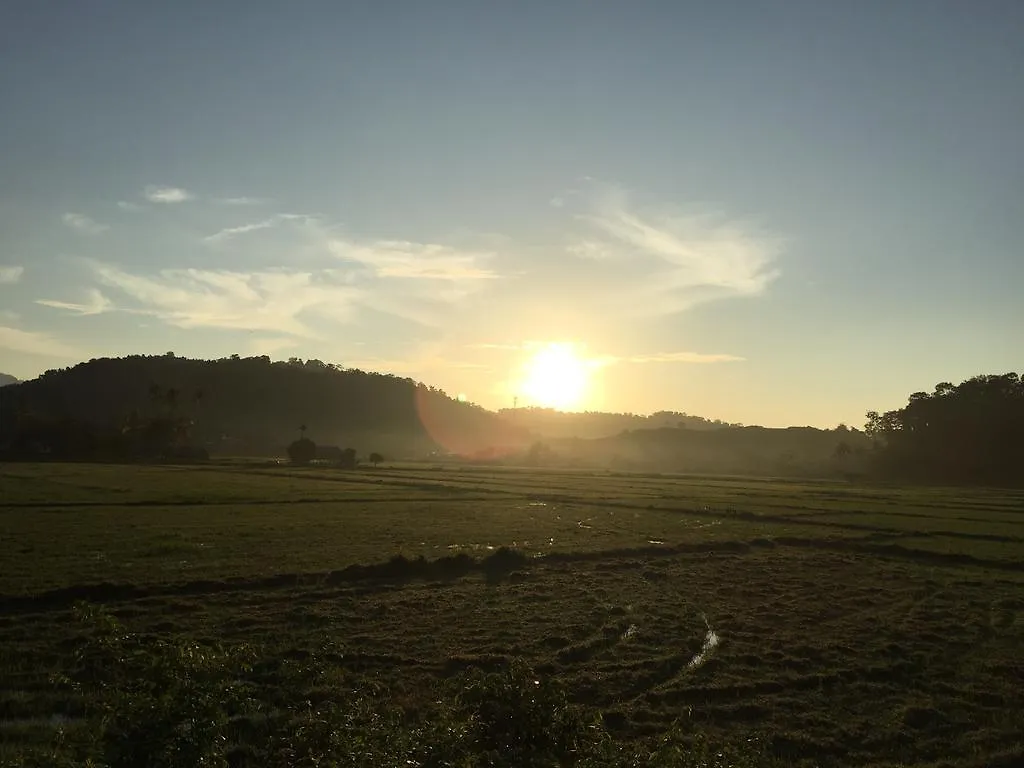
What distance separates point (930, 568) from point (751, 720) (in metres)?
21.3

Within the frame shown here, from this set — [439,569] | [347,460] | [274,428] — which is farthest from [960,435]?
[274,428]

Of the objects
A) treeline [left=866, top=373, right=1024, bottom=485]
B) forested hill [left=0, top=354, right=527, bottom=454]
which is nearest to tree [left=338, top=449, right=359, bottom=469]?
forested hill [left=0, top=354, right=527, bottom=454]

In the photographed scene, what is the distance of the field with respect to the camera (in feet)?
45.3

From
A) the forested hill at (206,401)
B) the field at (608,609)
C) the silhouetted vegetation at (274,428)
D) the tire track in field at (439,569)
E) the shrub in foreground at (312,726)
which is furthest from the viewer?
the forested hill at (206,401)

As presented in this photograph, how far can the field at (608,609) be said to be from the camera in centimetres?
1382

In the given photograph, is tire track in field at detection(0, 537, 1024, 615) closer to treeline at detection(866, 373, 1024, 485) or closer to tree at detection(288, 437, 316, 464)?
tree at detection(288, 437, 316, 464)

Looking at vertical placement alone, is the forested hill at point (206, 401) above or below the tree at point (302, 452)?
above

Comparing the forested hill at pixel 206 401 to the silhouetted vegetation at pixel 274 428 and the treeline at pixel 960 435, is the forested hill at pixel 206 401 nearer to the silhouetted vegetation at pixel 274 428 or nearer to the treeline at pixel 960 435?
the silhouetted vegetation at pixel 274 428

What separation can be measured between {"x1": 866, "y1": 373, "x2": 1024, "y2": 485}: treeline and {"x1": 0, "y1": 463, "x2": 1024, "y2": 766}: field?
82572 mm

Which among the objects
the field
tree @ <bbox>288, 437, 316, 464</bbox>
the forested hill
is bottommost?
the field

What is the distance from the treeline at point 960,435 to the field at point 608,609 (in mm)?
82572

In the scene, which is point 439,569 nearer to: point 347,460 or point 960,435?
point 347,460

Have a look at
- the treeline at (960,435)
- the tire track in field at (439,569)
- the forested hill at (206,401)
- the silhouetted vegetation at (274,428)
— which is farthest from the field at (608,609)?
the forested hill at (206,401)

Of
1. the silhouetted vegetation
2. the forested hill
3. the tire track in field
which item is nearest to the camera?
the tire track in field
